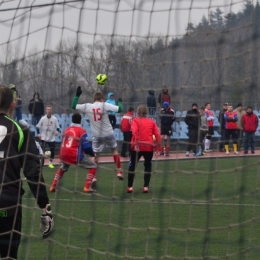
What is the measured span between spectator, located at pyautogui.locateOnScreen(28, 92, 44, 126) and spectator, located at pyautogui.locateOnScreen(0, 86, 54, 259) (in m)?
0.20

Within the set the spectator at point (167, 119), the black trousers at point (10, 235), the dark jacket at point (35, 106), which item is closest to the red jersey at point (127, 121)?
the spectator at point (167, 119)

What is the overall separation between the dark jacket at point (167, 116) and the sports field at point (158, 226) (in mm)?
433

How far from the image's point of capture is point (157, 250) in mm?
7797

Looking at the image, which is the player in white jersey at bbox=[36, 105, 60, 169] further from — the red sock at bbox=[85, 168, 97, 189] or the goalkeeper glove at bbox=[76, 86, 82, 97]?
the red sock at bbox=[85, 168, 97, 189]

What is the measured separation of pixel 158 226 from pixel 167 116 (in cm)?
254

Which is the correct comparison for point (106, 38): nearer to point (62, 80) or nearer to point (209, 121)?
point (62, 80)

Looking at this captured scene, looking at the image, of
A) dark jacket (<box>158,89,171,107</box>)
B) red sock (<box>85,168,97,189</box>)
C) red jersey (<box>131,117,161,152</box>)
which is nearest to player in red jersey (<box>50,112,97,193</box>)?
red sock (<box>85,168,97,189</box>)

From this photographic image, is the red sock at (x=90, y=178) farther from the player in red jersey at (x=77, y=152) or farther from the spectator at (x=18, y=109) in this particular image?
the spectator at (x=18, y=109)

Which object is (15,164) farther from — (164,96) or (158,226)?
(158,226)

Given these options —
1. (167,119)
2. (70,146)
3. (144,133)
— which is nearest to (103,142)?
(144,133)

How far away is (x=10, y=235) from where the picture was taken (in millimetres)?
5801

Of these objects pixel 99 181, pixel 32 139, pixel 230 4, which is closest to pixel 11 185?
pixel 32 139

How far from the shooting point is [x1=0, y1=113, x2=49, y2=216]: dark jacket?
5738 mm

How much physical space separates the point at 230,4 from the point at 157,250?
304 centimetres
